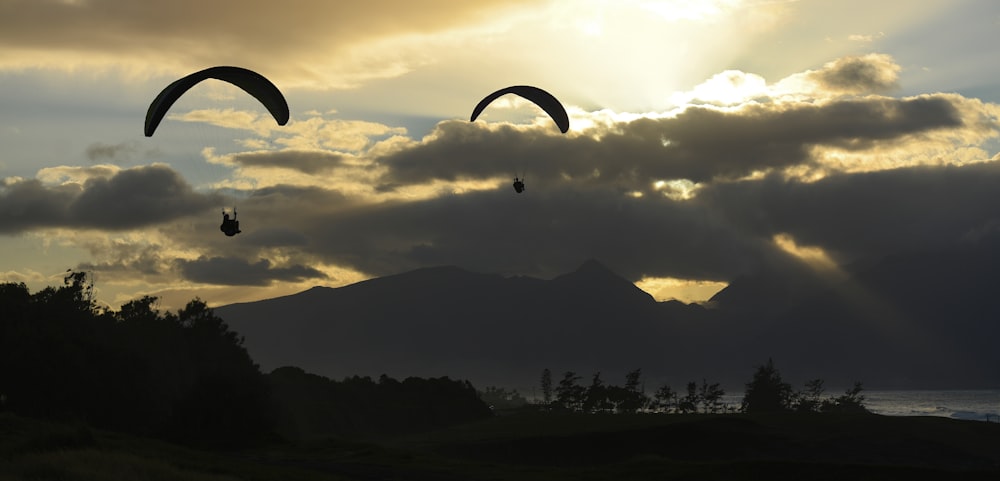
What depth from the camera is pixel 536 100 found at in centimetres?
5822

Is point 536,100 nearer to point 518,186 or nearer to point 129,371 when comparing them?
point 518,186

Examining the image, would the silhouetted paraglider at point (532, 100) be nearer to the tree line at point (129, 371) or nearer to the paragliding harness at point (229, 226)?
the paragliding harness at point (229, 226)

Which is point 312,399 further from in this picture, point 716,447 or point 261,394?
point 716,447

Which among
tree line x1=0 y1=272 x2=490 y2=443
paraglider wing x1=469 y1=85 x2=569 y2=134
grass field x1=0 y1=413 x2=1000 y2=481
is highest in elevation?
paraglider wing x1=469 y1=85 x2=569 y2=134

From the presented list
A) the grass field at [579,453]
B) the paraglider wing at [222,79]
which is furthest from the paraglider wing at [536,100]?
the grass field at [579,453]

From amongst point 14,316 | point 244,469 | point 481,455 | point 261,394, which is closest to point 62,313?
point 14,316

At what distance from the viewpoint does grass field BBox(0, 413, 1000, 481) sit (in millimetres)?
48750

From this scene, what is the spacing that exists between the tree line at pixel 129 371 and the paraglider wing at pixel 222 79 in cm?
4999

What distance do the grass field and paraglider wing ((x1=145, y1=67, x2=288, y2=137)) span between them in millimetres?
16527

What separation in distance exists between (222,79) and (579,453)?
252 ft

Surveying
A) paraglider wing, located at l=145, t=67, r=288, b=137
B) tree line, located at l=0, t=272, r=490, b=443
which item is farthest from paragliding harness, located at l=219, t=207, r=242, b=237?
tree line, located at l=0, t=272, r=490, b=443

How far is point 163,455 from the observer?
57250mm

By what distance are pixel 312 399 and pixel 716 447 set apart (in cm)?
8017

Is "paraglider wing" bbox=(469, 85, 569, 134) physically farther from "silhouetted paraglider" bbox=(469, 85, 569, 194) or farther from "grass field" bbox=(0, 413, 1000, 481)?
"grass field" bbox=(0, 413, 1000, 481)
